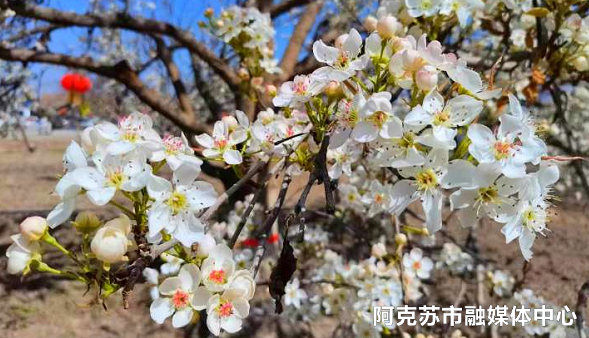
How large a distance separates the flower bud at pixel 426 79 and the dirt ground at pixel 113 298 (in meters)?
0.93

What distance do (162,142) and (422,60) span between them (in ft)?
1.32

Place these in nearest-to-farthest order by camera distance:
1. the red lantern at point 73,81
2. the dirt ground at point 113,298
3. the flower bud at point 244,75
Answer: the flower bud at point 244,75
the dirt ground at point 113,298
the red lantern at point 73,81

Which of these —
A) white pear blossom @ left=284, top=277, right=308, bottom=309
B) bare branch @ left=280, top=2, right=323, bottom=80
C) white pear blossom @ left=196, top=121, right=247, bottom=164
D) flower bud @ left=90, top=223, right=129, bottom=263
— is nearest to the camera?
flower bud @ left=90, top=223, right=129, bottom=263

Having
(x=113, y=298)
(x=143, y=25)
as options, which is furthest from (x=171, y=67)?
(x=113, y=298)

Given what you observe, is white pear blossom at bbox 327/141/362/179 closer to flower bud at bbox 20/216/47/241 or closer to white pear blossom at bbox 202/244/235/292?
white pear blossom at bbox 202/244/235/292

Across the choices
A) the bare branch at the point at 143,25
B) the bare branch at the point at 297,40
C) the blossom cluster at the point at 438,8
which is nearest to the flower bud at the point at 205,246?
the blossom cluster at the point at 438,8

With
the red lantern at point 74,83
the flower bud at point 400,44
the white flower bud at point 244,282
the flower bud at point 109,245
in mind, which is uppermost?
the flower bud at point 400,44

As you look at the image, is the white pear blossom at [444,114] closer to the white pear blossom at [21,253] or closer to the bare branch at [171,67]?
the white pear blossom at [21,253]

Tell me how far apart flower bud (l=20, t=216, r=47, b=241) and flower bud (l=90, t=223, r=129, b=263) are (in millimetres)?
116

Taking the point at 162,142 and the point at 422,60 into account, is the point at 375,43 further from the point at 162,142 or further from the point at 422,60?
the point at 162,142

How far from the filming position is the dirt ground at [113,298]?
9.29 ft

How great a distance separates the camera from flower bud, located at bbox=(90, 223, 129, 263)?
2.15 ft

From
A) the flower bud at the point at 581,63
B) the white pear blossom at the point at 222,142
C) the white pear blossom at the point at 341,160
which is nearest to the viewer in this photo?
the white pear blossom at the point at 222,142

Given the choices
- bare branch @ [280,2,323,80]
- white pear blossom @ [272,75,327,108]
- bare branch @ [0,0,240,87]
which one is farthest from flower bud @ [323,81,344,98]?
bare branch @ [280,2,323,80]
